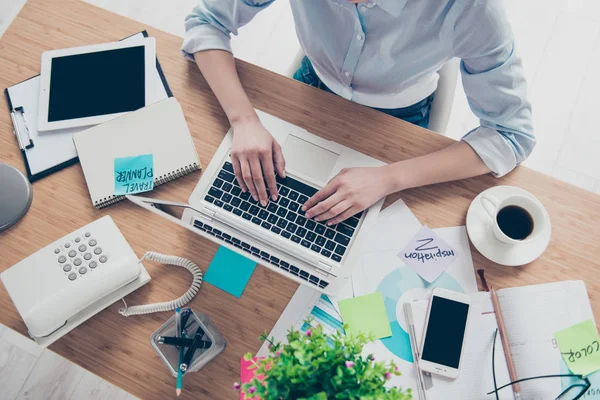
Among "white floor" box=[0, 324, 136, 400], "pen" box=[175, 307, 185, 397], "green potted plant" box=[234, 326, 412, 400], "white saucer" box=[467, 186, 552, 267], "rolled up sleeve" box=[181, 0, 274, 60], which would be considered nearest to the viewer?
"green potted plant" box=[234, 326, 412, 400]

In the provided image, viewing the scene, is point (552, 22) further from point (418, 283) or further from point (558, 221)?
point (418, 283)

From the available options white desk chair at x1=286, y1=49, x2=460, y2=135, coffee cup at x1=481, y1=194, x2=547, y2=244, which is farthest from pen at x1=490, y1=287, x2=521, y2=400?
white desk chair at x1=286, y1=49, x2=460, y2=135

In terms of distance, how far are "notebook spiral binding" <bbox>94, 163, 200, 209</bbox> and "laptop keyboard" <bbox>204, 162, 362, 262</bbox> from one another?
60 millimetres

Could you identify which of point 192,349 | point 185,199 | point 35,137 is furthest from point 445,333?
point 35,137

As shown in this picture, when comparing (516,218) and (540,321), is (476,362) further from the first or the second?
(516,218)

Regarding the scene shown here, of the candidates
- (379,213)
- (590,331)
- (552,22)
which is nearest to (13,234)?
(379,213)

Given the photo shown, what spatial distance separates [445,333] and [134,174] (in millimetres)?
677

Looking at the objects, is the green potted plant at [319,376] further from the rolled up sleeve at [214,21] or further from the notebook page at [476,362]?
the rolled up sleeve at [214,21]

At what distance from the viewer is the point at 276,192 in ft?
2.86

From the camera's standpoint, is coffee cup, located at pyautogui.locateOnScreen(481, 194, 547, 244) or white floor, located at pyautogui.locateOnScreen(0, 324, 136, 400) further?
white floor, located at pyautogui.locateOnScreen(0, 324, 136, 400)

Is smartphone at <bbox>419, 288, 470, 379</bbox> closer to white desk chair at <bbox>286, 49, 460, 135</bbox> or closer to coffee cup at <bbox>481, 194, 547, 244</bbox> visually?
coffee cup at <bbox>481, 194, 547, 244</bbox>

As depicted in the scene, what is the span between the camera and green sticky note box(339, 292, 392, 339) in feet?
2.71

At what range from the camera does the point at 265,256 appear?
84 cm

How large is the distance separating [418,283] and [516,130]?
36cm
